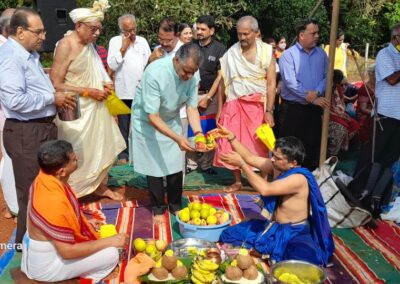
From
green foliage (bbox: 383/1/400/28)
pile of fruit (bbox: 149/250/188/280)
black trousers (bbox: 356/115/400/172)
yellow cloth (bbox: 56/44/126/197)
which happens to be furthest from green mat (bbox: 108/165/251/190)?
green foliage (bbox: 383/1/400/28)

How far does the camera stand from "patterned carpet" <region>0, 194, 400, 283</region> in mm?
3631

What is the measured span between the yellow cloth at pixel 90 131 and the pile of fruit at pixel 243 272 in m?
2.31

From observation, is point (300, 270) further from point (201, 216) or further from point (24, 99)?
point (24, 99)

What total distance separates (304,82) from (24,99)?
10.5ft

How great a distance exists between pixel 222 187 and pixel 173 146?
1363 mm

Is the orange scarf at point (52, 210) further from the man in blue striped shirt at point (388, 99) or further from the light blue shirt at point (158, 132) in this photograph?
the man in blue striped shirt at point (388, 99)

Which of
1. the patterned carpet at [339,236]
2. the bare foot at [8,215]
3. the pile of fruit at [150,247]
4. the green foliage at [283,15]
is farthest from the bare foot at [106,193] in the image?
the green foliage at [283,15]

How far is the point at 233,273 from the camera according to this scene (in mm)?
3049

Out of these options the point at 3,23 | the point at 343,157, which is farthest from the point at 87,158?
the point at 343,157

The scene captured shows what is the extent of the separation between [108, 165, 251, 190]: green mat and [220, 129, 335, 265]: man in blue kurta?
6.28 ft

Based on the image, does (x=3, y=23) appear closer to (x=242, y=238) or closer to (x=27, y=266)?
(x=27, y=266)

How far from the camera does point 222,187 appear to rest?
5.70m

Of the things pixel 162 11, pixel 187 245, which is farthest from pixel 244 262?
pixel 162 11

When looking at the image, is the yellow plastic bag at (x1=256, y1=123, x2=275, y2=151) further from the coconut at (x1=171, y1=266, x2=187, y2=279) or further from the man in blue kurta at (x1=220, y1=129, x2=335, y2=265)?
the coconut at (x1=171, y1=266, x2=187, y2=279)
